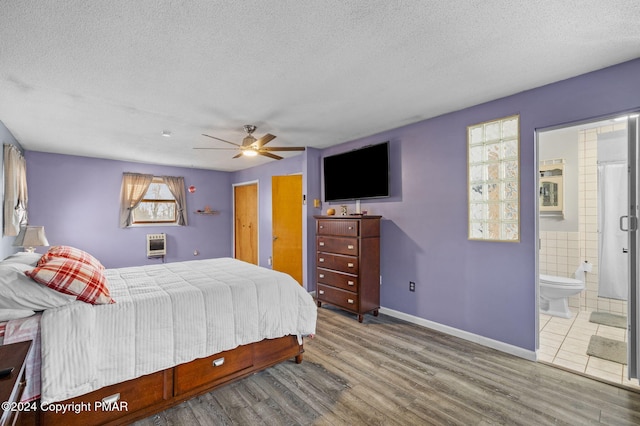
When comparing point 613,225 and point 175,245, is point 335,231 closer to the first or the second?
point 613,225

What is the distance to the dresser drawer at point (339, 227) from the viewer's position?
11.9ft

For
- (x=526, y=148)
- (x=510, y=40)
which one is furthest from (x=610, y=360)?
(x=510, y=40)

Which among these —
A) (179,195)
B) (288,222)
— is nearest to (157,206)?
(179,195)

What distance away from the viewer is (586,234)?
3662 mm

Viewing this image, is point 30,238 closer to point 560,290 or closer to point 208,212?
point 208,212

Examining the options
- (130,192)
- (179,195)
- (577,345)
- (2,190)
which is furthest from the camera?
(179,195)

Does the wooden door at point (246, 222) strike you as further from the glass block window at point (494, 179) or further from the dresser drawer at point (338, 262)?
the glass block window at point (494, 179)

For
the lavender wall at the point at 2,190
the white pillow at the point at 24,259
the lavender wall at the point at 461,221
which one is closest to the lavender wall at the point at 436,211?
the lavender wall at the point at 461,221

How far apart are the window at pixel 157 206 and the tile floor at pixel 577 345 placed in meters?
6.56

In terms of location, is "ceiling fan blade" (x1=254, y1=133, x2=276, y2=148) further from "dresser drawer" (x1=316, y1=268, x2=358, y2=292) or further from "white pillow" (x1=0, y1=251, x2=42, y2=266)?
"white pillow" (x1=0, y1=251, x2=42, y2=266)

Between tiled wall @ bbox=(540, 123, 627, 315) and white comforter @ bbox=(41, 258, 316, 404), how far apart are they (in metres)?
3.58

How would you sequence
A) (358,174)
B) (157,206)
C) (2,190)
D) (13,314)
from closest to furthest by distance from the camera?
(13,314) < (2,190) < (358,174) < (157,206)

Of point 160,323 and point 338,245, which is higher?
point 338,245

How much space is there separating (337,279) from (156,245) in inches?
164
